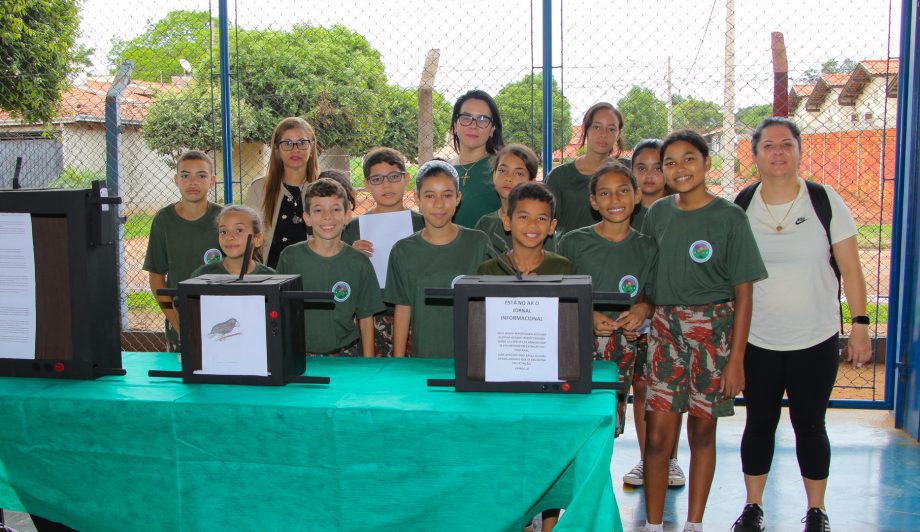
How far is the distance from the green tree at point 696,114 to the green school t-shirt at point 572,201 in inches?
55.4

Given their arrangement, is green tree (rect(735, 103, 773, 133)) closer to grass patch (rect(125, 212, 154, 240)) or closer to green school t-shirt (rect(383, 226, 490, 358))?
green school t-shirt (rect(383, 226, 490, 358))

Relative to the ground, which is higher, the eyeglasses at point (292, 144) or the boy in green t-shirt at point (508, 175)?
the eyeglasses at point (292, 144)

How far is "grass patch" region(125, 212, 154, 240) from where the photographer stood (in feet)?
23.0

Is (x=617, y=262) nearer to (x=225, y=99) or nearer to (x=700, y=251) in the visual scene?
(x=700, y=251)

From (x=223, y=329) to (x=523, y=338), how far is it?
891mm

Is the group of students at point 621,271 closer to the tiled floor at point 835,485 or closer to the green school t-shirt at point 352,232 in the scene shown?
the green school t-shirt at point 352,232

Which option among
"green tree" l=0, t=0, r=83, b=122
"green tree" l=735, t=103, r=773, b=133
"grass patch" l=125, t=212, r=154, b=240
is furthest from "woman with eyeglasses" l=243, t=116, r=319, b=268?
"green tree" l=0, t=0, r=83, b=122

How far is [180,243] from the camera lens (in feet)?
12.2

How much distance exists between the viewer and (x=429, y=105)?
4914 mm

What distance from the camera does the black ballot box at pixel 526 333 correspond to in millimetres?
2123

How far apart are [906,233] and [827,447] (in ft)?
6.60

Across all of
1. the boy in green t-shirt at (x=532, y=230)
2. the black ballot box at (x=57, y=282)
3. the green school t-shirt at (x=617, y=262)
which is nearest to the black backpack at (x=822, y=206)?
the green school t-shirt at (x=617, y=262)

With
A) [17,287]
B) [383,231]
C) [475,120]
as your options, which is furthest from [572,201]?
[17,287]

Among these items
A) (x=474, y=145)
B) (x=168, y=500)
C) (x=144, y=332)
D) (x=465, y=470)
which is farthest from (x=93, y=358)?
(x=144, y=332)
